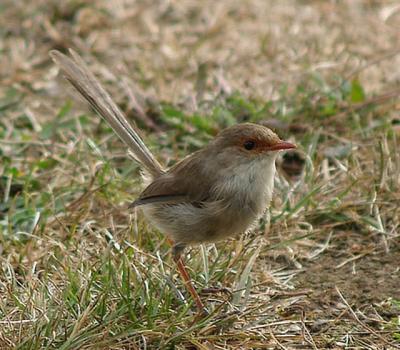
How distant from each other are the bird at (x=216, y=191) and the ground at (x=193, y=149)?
214 mm

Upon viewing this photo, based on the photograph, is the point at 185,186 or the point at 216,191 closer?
the point at 216,191

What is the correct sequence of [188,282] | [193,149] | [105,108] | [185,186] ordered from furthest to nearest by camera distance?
[193,149]
[105,108]
[185,186]
[188,282]

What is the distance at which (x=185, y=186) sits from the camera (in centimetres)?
541

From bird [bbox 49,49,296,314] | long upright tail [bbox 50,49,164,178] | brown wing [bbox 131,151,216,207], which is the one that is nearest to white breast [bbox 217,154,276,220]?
bird [bbox 49,49,296,314]

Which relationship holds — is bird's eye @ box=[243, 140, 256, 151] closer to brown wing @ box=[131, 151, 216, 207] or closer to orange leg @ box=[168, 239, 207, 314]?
brown wing @ box=[131, 151, 216, 207]

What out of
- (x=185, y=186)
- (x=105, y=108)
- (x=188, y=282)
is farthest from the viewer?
(x=105, y=108)

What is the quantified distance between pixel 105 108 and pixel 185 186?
785 mm

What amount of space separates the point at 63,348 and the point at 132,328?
0.42 meters

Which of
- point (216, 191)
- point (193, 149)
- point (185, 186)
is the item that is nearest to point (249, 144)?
point (216, 191)

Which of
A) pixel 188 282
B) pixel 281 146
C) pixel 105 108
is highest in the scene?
pixel 105 108

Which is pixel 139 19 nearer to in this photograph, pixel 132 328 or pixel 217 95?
pixel 217 95

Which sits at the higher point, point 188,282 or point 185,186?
point 185,186

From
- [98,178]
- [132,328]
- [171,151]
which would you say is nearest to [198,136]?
A: [171,151]

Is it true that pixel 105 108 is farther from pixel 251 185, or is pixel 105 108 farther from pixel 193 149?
pixel 193 149
